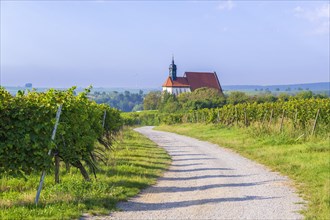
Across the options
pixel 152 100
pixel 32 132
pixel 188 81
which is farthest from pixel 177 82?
pixel 32 132

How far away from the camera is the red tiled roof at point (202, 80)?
444 ft

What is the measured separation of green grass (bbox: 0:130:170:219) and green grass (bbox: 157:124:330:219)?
3.93 m

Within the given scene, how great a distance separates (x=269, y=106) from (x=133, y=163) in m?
20.0

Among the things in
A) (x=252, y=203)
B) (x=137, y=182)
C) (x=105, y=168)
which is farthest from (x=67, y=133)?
(x=252, y=203)

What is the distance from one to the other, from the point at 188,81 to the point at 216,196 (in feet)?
415

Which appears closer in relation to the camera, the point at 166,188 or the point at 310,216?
the point at 310,216

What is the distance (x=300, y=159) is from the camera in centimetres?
1544

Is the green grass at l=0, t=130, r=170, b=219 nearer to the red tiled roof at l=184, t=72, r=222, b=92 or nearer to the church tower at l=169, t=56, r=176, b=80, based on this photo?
the red tiled roof at l=184, t=72, r=222, b=92

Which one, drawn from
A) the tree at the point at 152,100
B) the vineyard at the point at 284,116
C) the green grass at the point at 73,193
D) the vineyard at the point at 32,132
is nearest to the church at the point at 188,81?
the tree at the point at 152,100

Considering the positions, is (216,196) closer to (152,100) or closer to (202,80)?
(152,100)

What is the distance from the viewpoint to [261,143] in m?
21.0

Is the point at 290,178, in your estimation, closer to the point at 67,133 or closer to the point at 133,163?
the point at 133,163

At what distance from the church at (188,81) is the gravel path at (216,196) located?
391 ft

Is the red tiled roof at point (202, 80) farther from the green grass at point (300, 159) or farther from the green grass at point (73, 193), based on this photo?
the green grass at point (73, 193)
